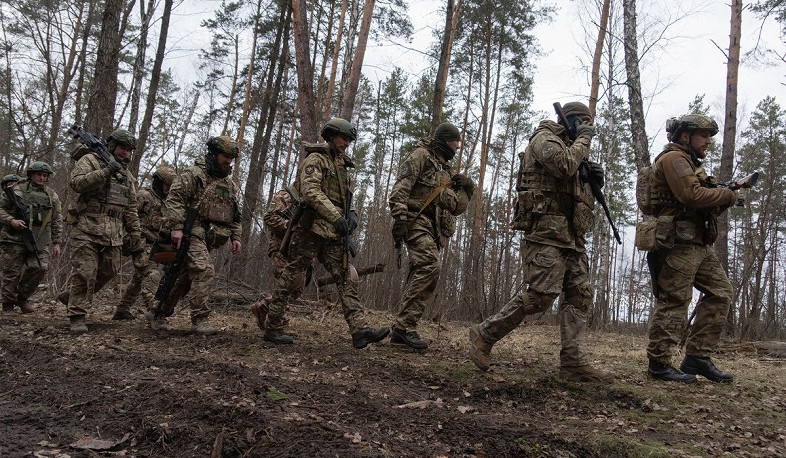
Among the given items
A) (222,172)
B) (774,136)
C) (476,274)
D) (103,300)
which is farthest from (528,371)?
(774,136)

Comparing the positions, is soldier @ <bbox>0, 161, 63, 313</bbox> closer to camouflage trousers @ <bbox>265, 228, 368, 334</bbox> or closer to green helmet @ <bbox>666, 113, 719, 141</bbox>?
camouflage trousers @ <bbox>265, 228, 368, 334</bbox>

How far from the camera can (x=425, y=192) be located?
522cm

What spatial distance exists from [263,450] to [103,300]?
25.8 feet

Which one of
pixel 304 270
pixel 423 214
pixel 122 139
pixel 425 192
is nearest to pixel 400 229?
pixel 423 214

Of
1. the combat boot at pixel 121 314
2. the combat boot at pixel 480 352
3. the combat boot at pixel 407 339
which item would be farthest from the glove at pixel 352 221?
the combat boot at pixel 121 314

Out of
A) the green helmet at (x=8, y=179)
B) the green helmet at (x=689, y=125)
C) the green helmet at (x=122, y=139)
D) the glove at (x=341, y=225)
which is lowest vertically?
the glove at (x=341, y=225)

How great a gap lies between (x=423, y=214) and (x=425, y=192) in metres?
0.23

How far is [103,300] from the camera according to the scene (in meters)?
8.69

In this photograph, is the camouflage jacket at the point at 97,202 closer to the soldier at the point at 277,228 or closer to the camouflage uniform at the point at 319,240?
the soldier at the point at 277,228

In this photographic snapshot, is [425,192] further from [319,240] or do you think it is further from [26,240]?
[26,240]

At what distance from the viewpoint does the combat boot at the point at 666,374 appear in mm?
4145

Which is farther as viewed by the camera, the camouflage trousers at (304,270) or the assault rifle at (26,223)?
the assault rifle at (26,223)

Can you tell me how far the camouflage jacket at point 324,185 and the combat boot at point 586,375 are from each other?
236 centimetres

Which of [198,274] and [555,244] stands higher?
[555,244]
